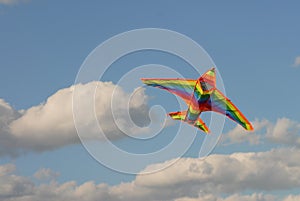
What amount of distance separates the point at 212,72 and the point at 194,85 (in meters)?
9.76

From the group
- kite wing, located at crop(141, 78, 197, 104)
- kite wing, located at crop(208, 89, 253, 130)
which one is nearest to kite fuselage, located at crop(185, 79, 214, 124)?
kite wing, located at crop(208, 89, 253, 130)

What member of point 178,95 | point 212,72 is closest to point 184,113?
point 178,95

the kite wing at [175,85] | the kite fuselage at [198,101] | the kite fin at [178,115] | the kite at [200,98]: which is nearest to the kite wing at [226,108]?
the kite at [200,98]

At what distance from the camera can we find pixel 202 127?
437ft

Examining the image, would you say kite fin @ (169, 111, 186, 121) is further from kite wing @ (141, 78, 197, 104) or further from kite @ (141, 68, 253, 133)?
kite wing @ (141, 78, 197, 104)

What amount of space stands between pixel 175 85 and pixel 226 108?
12.4m

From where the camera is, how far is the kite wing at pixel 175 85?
5103 inches

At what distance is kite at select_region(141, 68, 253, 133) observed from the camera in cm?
11381

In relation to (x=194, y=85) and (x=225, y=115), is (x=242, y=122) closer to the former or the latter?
(x=225, y=115)

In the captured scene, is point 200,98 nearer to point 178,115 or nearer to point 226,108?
point 178,115

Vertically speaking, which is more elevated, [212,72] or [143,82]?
[143,82]

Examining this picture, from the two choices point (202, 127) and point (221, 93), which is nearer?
point (221, 93)

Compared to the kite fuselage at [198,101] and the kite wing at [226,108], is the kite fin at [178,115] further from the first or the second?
the kite wing at [226,108]

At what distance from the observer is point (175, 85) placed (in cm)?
13100
